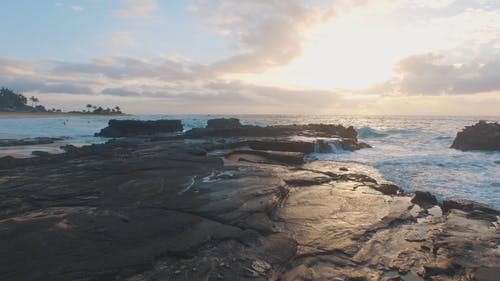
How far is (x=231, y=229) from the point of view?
728 centimetres

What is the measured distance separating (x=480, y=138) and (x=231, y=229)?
1201 inches

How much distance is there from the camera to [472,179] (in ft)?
52.4

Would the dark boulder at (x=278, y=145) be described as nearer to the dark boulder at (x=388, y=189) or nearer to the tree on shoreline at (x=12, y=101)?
the dark boulder at (x=388, y=189)

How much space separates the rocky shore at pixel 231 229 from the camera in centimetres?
570

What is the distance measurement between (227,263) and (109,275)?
1.71 meters

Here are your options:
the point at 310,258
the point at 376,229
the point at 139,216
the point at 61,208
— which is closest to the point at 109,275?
the point at 139,216

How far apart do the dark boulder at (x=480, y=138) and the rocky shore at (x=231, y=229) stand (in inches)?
886

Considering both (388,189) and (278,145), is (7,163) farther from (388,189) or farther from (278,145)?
(388,189)

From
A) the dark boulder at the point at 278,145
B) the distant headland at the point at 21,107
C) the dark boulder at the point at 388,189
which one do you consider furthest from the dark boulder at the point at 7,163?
the distant headland at the point at 21,107

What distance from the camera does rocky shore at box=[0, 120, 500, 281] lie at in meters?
5.70

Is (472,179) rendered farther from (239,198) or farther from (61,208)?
(61,208)

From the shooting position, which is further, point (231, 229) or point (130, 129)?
point (130, 129)

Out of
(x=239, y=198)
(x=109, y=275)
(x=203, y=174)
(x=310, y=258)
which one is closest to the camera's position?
(x=109, y=275)

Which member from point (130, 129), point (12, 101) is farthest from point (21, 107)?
point (130, 129)
